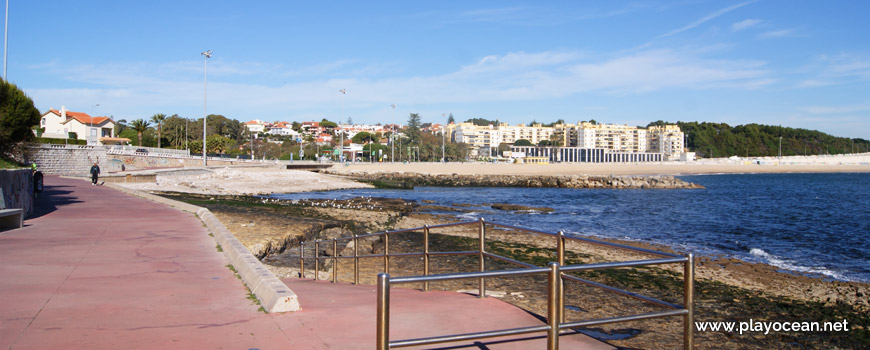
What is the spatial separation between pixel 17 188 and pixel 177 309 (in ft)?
35.5

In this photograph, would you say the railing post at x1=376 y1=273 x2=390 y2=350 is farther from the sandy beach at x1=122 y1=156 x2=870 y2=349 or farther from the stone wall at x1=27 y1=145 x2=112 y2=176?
the stone wall at x1=27 y1=145 x2=112 y2=176

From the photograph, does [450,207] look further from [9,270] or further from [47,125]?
[47,125]

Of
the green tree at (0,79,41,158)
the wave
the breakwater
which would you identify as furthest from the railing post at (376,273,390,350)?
the breakwater

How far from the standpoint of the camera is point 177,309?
5.82m

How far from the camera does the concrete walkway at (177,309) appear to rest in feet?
15.8

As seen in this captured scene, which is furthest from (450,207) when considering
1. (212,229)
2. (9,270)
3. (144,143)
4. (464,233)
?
(144,143)

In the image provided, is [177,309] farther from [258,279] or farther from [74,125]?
[74,125]

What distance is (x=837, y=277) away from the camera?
519 inches

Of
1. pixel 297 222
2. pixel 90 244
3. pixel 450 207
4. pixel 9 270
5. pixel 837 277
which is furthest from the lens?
pixel 450 207

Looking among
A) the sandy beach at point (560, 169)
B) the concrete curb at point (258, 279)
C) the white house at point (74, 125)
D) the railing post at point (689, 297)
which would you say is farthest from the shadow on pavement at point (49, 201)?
the white house at point (74, 125)

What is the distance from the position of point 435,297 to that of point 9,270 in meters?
5.58

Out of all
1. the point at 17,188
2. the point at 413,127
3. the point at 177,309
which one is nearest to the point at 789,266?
the point at 177,309

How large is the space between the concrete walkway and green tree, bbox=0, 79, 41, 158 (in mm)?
12792

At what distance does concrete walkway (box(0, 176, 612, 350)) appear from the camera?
15.8 feet
